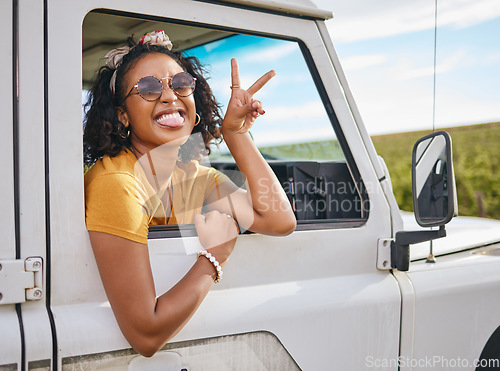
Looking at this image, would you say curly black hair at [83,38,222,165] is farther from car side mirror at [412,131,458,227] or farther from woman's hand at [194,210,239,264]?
car side mirror at [412,131,458,227]

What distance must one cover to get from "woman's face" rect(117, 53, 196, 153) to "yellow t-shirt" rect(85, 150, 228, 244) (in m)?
0.08

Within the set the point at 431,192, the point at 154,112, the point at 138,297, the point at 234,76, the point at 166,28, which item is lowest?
the point at 138,297

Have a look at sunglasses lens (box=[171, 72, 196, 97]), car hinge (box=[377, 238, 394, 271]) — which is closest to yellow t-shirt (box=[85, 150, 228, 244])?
sunglasses lens (box=[171, 72, 196, 97])

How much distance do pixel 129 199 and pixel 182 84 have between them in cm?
43

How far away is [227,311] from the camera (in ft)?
5.21

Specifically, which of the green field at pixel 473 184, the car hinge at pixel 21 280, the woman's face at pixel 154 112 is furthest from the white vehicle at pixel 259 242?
the green field at pixel 473 184

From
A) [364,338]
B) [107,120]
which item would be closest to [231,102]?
[107,120]

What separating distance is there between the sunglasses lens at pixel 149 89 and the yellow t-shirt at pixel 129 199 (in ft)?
0.59

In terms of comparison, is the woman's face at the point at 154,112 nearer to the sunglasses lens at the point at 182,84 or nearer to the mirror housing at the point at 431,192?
the sunglasses lens at the point at 182,84

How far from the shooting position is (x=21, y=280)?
1.34m

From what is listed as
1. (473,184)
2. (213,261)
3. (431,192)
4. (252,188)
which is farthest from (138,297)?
(473,184)

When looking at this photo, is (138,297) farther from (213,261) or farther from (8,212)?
(8,212)

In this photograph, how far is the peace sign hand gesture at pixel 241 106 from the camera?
1.62 m

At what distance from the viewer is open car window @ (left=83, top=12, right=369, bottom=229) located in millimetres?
1817
